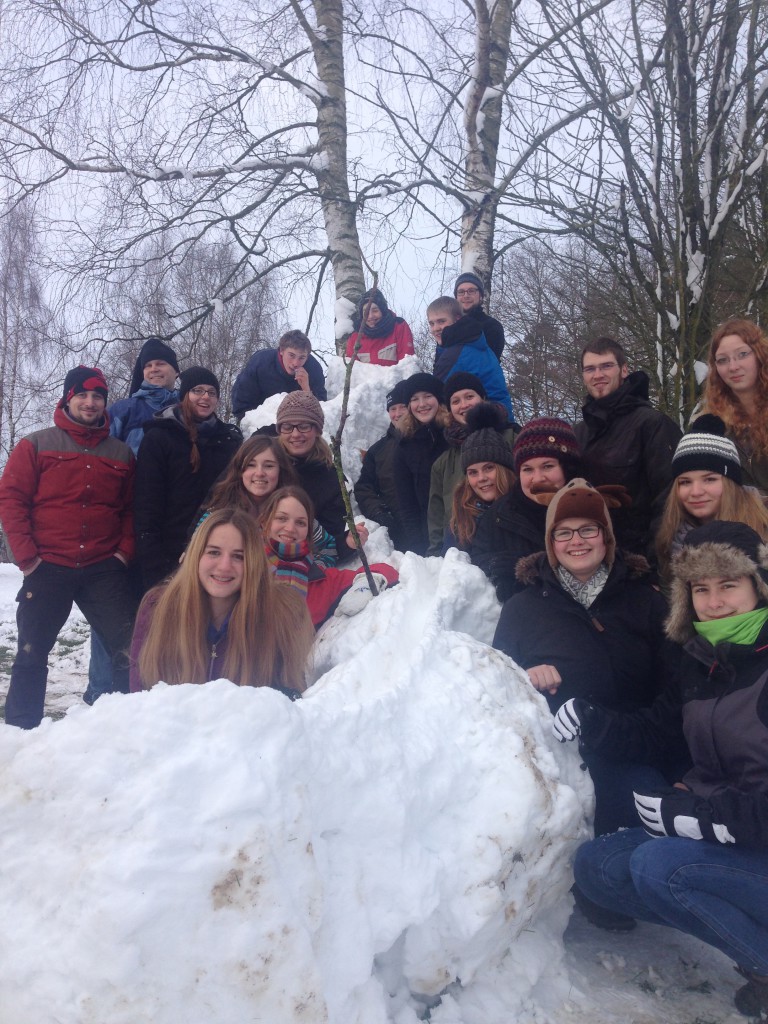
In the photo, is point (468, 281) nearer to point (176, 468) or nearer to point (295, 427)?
point (295, 427)

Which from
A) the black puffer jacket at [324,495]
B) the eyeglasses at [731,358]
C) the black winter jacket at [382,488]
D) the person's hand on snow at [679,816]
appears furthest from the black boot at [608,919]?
the black winter jacket at [382,488]

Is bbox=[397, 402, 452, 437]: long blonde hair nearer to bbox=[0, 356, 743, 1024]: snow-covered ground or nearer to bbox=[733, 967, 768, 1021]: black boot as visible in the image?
bbox=[0, 356, 743, 1024]: snow-covered ground

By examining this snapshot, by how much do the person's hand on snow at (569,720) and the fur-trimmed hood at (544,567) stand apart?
0.51 metres

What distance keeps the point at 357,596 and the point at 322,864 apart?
151 centimetres

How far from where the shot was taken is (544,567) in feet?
9.12

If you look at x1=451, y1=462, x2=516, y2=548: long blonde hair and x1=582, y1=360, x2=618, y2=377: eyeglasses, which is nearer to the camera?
x1=451, y1=462, x2=516, y2=548: long blonde hair

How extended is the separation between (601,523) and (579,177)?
99.0 inches

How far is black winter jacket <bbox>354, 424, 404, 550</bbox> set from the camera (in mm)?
4270

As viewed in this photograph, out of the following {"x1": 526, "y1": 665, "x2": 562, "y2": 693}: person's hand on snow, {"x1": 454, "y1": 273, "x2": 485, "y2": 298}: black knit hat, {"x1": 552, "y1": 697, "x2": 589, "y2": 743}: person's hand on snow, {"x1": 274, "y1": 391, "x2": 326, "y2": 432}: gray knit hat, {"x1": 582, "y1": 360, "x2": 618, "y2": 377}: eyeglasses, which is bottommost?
{"x1": 552, "y1": 697, "x2": 589, "y2": 743}: person's hand on snow

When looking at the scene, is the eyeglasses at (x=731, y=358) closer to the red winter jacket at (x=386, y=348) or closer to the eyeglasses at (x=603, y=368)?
the eyeglasses at (x=603, y=368)

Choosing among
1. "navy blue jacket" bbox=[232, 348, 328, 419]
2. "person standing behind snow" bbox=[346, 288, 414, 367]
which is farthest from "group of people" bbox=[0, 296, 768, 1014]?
"person standing behind snow" bbox=[346, 288, 414, 367]

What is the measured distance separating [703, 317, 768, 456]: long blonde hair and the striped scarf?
6.10ft

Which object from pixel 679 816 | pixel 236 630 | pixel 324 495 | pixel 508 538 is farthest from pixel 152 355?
pixel 679 816

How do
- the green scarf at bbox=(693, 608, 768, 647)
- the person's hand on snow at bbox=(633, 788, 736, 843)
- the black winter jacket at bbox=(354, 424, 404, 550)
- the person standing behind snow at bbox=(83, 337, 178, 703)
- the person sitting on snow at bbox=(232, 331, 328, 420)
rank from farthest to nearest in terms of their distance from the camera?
1. the person sitting on snow at bbox=(232, 331, 328, 420)
2. the person standing behind snow at bbox=(83, 337, 178, 703)
3. the black winter jacket at bbox=(354, 424, 404, 550)
4. the green scarf at bbox=(693, 608, 768, 647)
5. the person's hand on snow at bbox=(633, 788, 736, 843)
